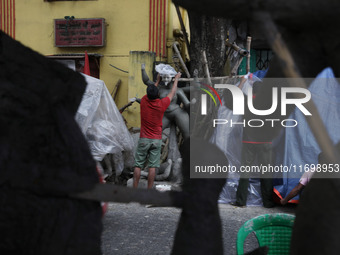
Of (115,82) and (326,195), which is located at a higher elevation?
(115,82)

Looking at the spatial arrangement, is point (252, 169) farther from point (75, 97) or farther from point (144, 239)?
point (75, 97)

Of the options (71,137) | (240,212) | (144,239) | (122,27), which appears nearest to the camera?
(71,137)

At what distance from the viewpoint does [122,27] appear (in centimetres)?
1053


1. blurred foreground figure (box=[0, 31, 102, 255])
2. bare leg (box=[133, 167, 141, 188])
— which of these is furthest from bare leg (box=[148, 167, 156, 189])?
blurred foreground figure (box=[0, 31, 102, 255])

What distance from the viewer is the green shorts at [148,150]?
6.24m

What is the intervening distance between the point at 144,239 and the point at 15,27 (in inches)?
335

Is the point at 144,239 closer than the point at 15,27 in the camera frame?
Yes

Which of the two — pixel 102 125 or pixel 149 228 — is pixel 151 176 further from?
pixel 149 228

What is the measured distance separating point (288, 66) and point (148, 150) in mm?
5272

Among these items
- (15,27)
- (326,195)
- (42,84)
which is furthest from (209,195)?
(15,27)

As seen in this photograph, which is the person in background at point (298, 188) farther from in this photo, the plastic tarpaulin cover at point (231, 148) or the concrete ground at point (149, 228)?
the plastic tarpaulin cover at point (231, 148)

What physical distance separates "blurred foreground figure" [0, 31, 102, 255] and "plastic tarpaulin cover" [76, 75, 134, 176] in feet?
15.5

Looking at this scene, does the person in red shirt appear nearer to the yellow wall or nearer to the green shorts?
the green shorts

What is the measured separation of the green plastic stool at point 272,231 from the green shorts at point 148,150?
402cm
